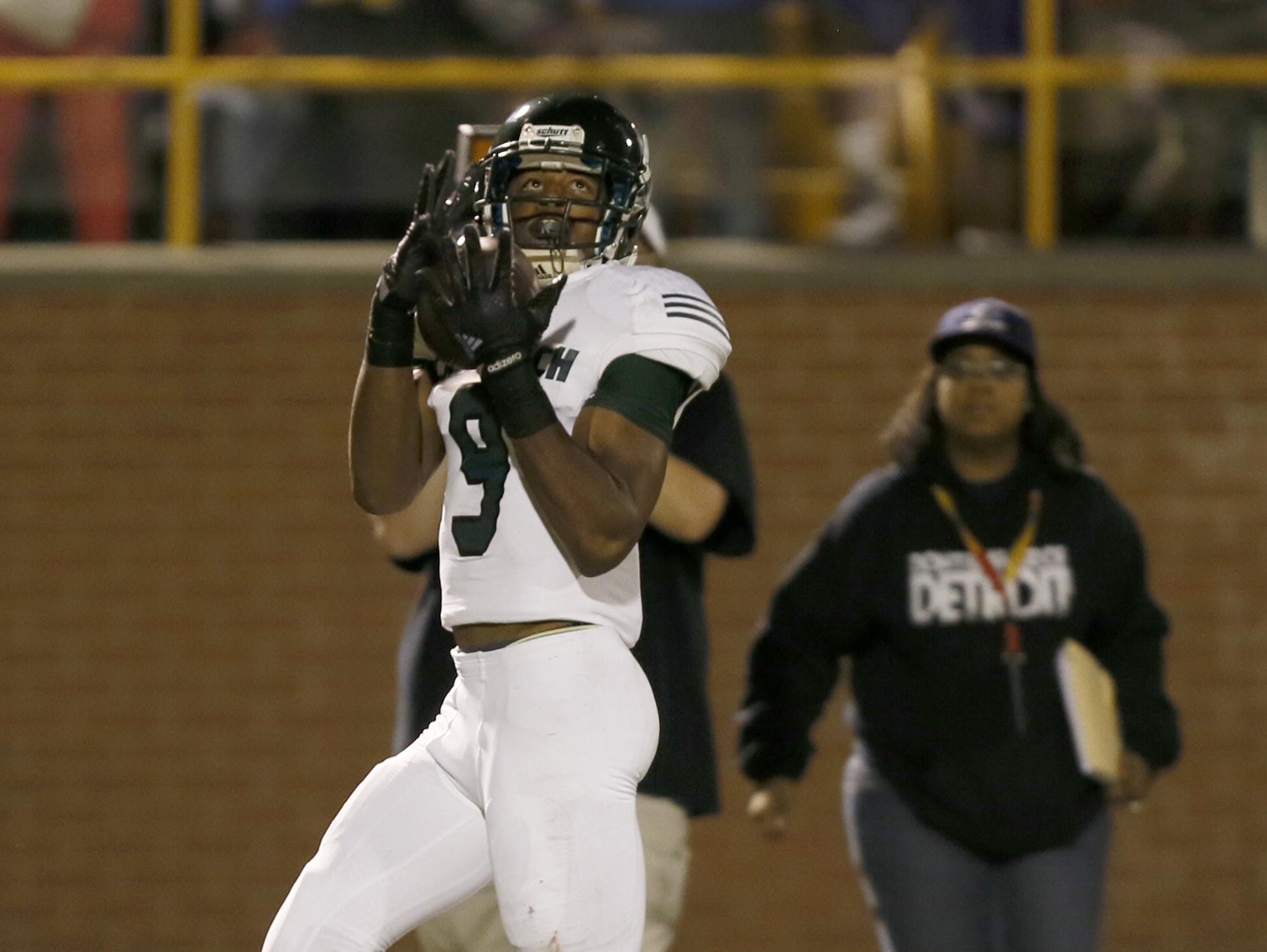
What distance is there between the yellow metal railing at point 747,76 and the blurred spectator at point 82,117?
14 cm

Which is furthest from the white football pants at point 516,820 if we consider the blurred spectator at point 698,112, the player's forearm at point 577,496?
the blurred spectator at point 698,112

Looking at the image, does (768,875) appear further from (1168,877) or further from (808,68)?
(808,68)

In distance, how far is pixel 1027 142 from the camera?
621cm

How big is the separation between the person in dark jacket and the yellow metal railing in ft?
6.26

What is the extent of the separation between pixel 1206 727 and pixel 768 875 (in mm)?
1339

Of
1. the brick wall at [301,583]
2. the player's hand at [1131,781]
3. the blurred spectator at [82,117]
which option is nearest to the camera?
the player's hand at [1131,781]

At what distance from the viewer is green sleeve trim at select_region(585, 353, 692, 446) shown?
9.19 ft

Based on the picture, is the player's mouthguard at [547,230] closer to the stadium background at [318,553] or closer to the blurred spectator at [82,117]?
the stadium background at [318,553]

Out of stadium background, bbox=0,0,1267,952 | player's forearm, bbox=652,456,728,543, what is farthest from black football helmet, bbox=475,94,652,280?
stadium background, bbox=0,0,1267,952

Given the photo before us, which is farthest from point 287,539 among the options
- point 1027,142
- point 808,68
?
point 1027,142

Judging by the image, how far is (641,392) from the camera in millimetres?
2814

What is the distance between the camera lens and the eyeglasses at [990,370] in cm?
435

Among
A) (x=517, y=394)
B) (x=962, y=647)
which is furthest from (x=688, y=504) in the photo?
(x=962, y=647)

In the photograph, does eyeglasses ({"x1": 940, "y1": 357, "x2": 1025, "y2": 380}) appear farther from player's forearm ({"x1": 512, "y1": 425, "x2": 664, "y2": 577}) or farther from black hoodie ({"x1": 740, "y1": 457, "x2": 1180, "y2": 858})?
player's forearm ({"x1": 512, "y1": 425, "x2": 664, "y2": 577})
